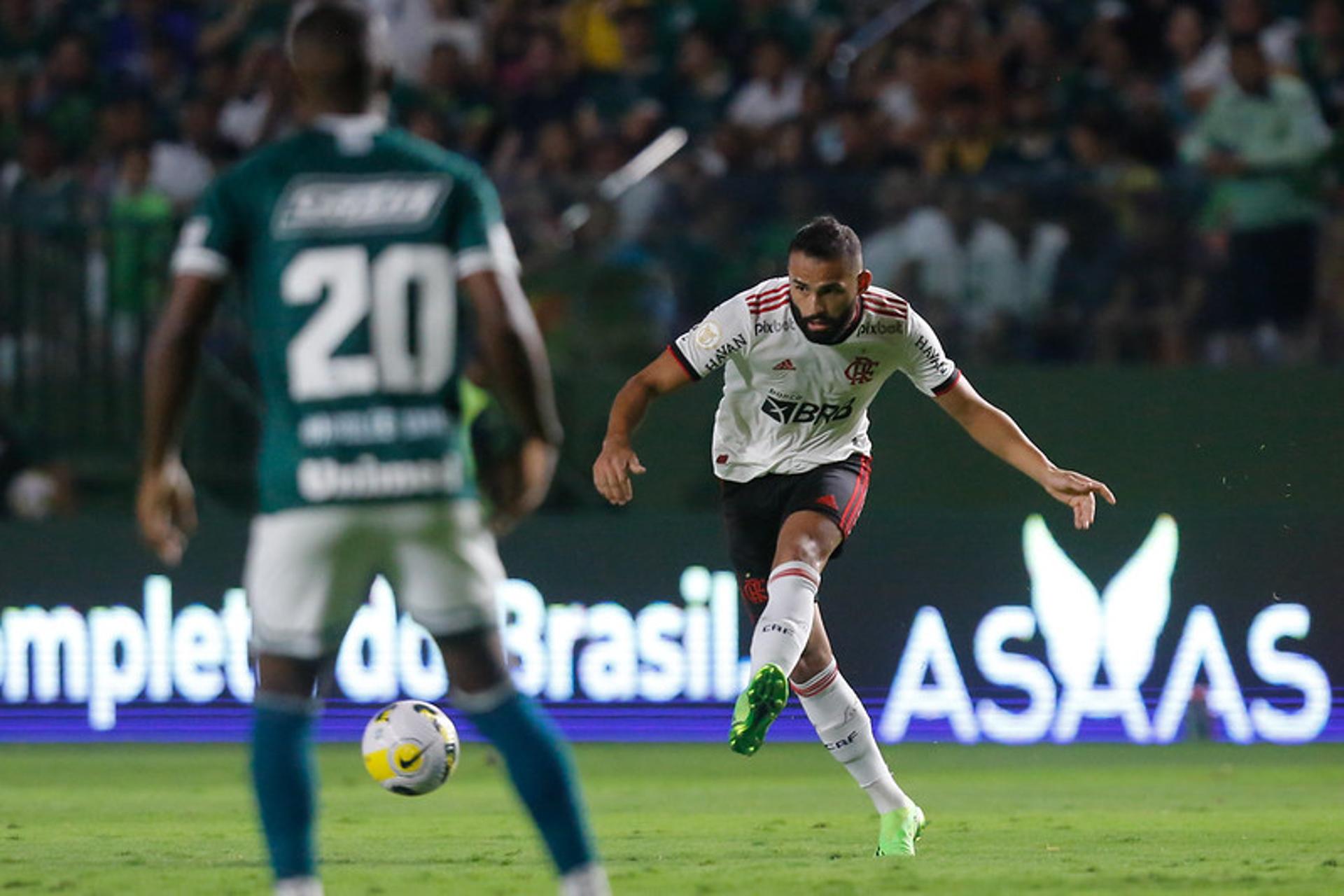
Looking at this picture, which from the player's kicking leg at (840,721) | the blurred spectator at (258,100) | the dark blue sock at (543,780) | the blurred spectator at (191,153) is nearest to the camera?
the dark blue sock at (543,780)

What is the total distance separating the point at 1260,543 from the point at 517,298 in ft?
26.6

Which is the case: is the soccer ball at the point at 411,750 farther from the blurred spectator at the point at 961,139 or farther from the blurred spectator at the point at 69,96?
the blurred spectator at the point at 69,96

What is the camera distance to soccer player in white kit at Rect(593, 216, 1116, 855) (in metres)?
7.73

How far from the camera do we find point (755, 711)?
23.1 ft

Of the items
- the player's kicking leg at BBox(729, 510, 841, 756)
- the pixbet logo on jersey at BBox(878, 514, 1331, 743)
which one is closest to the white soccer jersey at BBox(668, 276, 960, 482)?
the player's kicking leg at BBox(729, 510, 841, 756)

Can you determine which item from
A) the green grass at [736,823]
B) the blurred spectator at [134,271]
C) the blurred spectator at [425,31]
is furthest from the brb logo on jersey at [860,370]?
the blurred spectator at [425,31]

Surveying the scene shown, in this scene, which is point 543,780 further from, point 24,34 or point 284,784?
point 24,34

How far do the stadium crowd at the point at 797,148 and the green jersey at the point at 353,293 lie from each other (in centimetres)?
784

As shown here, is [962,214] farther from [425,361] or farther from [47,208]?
[425,361]

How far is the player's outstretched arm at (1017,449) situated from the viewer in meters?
7.72

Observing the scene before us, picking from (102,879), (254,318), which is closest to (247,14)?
(102,879)

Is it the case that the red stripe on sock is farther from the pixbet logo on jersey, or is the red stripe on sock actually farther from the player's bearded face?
the pixbet logo on jersey

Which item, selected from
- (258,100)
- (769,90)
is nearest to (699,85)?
(769,90)

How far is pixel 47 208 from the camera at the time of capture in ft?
44.0
